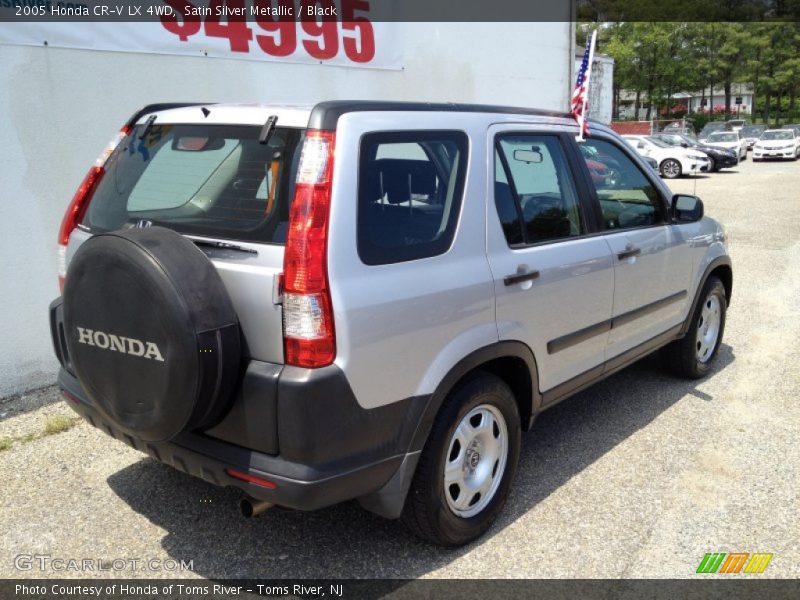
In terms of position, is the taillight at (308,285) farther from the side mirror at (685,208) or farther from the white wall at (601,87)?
the white wall at (601,87)

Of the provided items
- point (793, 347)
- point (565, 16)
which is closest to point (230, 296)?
point (793, 347)

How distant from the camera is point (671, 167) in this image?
2358cm

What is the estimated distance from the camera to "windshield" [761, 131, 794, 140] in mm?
30359

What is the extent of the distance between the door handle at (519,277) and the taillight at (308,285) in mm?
966

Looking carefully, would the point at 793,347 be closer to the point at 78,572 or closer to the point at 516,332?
the point at 516,332

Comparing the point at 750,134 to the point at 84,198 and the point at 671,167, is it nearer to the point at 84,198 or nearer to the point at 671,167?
the point at 671,167

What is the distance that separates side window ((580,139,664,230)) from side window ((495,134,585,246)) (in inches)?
9.7

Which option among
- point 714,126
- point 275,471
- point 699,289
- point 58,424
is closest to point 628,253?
point 699,289

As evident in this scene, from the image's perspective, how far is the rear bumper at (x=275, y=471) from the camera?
238cm

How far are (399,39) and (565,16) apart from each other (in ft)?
11.8

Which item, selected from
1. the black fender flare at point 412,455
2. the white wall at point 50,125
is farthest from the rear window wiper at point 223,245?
the white wall at point 50,125

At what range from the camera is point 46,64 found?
4.79m

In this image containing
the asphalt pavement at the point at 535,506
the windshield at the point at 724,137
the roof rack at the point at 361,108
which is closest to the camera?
the roof rack at the point at 361,108

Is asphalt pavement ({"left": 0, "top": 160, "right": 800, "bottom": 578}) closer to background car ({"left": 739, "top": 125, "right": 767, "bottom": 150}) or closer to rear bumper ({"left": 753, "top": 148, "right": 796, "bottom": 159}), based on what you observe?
rear bumper ({"left": 753, "top": 148, "right": 796, "bottom": 159})
